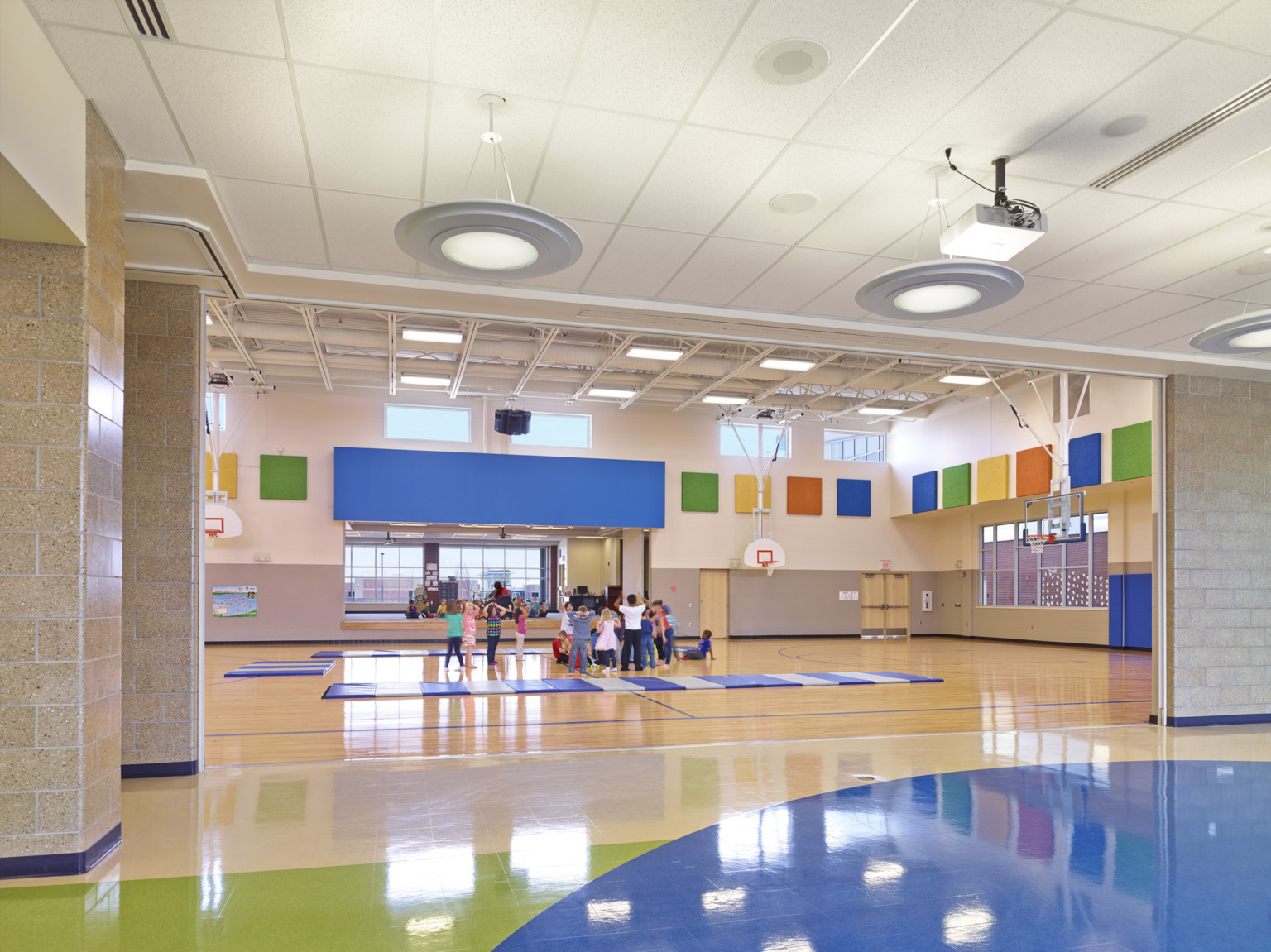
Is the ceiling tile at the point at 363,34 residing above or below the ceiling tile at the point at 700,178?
above

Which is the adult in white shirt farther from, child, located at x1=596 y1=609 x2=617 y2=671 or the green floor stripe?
the green floor stripe

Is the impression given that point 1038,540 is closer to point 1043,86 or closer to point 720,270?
point 720,270

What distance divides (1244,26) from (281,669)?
1603 centimetres

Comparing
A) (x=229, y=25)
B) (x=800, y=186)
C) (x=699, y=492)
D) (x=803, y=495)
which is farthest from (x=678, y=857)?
(x=803, y=495)

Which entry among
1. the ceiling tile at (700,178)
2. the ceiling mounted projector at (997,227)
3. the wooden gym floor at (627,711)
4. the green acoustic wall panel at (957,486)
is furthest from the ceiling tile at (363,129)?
the green acoustic wall panel at (957,486)

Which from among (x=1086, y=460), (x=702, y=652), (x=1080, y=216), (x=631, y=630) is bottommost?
(x=702, y=652)

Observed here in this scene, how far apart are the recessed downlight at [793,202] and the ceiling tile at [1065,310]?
2.77 metres

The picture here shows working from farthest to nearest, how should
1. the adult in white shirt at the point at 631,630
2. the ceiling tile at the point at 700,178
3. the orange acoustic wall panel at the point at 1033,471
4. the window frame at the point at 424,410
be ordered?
the window frame at the point at 424,410, the orange acoustic wall panel at the point at 1033,471, the adult in white shirt at the point at 631,630, the ceiling tile at the point at 700,178

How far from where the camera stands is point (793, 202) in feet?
21.6

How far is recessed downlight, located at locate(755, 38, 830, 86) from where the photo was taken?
4707 mm

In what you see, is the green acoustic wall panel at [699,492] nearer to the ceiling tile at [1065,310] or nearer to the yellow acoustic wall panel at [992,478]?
→ the yellow acoustic wall panel at [992,478]

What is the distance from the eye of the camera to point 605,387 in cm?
2238

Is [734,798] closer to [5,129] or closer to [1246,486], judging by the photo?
[5,129]

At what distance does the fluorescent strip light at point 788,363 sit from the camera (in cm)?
1873
